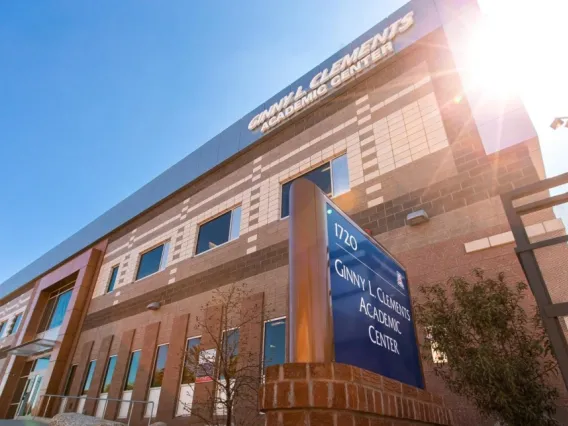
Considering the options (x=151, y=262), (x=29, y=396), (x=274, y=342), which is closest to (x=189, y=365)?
(x=274, y=342)

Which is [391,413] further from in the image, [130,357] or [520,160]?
[130,357]

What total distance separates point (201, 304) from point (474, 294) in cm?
937

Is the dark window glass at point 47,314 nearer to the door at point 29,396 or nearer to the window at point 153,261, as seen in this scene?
the door at point 29,396

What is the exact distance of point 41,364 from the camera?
20109 mm

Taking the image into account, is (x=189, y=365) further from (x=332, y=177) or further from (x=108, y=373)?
(x=332, y=177)

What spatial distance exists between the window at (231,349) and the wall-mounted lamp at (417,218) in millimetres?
5434

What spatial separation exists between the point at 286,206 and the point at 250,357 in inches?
198

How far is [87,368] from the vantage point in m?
16.2

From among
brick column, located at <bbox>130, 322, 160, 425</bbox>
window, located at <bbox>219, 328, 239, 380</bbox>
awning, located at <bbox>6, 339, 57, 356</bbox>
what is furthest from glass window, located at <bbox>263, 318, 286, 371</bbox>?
awning, located at <bbox>6, 339, 57, 356</bbox>

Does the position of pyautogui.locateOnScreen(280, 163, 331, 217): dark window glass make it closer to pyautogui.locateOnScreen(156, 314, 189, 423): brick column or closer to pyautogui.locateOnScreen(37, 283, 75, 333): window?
pyautogui.locateOnScreen(156, 314, 189, 423): brick column

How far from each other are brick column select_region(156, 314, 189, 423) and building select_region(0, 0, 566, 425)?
5 centimetres

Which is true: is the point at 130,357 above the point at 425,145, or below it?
below

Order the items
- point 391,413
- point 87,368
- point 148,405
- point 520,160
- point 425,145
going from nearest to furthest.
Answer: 1. point 391,413
2. point 520,160
3. point 425,145
4. point 148,405
5. point 87,368

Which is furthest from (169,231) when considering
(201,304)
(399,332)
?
(399,332)
